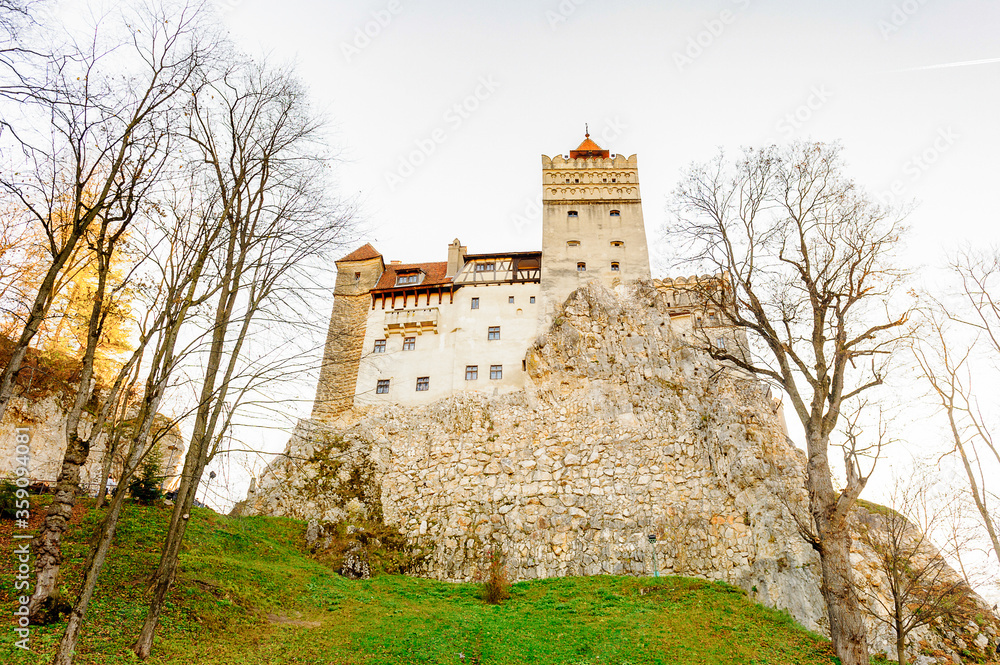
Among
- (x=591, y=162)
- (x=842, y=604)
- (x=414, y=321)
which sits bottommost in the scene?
(x=842, y=604)

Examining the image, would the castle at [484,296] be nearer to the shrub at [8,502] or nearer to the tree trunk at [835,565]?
the shrub at [8,502]

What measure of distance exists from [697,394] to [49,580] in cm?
2451

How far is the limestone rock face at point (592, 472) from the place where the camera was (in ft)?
70.5

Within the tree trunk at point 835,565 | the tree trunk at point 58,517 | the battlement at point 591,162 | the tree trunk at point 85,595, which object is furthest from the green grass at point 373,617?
the battlement at point 591,162

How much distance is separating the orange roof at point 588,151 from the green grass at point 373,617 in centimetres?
3169

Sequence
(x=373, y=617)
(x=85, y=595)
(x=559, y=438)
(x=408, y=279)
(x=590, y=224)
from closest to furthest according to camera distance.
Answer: (x=85, y=595), (x=373, y=617), (x=559, y=438), (x=408, y=279), (x=590, y=224)

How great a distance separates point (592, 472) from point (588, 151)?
27.4 metres

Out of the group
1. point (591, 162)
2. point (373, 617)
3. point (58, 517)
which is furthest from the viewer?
point (591, 162)

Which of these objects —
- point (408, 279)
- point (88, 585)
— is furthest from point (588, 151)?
point (88, 585)

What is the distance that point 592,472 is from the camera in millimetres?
24688

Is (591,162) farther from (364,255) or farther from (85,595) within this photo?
(85,595)

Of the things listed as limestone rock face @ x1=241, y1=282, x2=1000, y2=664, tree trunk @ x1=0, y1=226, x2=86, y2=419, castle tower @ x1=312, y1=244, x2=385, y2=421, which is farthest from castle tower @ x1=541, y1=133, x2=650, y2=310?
tree trunk @ x1=0, y1=226, x2=86, y2=419

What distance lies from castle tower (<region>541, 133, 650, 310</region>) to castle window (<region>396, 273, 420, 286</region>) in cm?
816

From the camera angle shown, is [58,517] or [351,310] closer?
[58,517]
